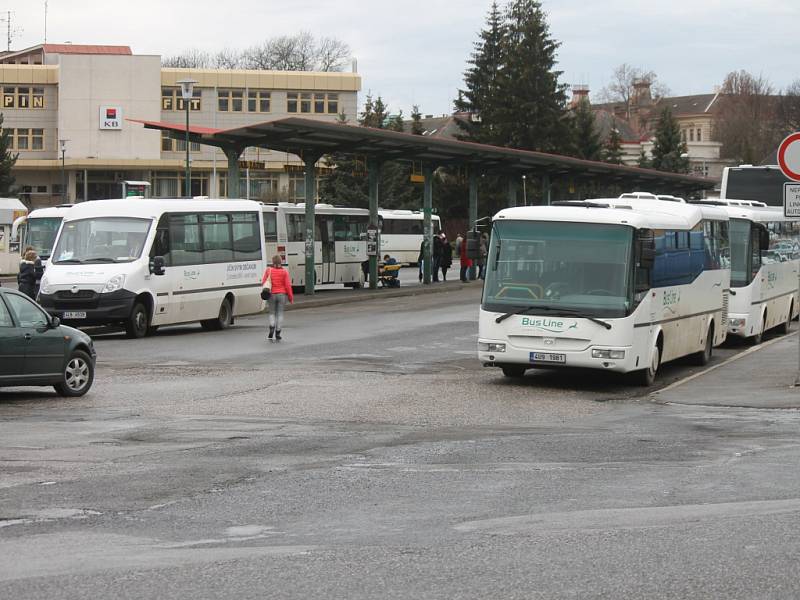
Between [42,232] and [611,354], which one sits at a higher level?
[42,232]

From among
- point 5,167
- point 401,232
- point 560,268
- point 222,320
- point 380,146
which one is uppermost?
point 380,146

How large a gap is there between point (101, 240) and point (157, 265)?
4.31 ft

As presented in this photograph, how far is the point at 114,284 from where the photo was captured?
88.5 feet

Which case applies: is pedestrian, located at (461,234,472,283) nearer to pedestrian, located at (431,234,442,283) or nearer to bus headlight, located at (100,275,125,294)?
pedestrian, located at (431,234,442,283)

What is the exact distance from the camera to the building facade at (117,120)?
97.8 meters

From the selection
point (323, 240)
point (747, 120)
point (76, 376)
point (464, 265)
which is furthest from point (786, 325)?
point (747, 120)

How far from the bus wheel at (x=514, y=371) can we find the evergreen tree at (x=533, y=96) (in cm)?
7532

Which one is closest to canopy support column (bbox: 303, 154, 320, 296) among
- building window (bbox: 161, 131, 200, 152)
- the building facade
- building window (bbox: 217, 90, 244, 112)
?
the building facade

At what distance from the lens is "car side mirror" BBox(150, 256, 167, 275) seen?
2775 centimetres

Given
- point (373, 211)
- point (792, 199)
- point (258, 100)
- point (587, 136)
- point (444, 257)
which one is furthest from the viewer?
point (587, 136)

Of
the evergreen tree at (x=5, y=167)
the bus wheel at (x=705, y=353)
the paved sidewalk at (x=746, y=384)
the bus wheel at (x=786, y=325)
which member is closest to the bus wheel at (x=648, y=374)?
the paved sidewalk at (x=746, y=384)

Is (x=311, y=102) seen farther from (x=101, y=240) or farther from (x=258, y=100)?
(x=101, y=240)

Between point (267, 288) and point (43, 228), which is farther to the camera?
point (43, 228)

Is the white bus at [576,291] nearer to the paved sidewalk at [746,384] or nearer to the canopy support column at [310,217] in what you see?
the paved sidewalk at [746,384]
